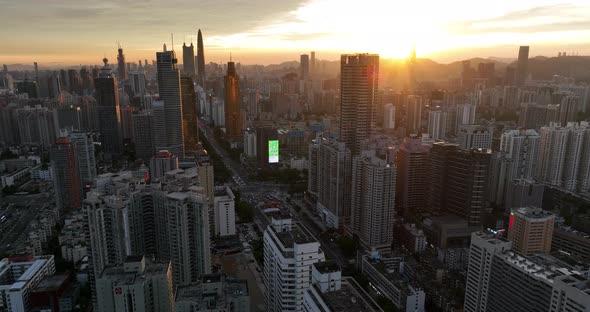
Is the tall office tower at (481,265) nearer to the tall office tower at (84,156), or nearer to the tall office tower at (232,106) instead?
the tall office tower at (84,156)

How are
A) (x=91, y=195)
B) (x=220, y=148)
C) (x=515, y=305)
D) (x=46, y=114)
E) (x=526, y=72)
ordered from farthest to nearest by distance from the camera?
1. (x=526, y=72)
2. (x=220, y=148)
3. (x=46, y=114)
4. (x=91, y=195)
5. (x=515, y=305)

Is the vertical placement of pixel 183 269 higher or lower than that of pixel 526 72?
lower

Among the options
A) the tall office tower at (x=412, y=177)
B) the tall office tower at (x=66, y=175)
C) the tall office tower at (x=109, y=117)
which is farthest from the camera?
the tall office tower at (x=109, y=117)

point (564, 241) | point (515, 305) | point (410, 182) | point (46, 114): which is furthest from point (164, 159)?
point (46, 114)

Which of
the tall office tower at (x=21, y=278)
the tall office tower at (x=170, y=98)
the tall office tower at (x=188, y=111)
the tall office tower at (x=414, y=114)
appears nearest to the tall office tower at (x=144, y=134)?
the tall office tower at (x=170, y=98)

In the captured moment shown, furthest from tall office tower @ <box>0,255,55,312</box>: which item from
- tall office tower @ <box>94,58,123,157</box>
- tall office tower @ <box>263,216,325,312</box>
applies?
tall office tower @ <box>94,58,123,157</box>

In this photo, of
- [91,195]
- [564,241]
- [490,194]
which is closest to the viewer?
[91,195]

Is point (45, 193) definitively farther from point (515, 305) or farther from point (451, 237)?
point (515, 305)

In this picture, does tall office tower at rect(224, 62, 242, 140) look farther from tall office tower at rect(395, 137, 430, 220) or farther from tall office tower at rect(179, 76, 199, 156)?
tall office tower at rect(395, 137, 430, 220)
